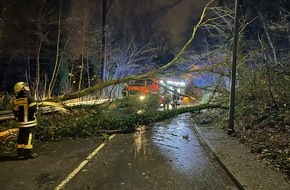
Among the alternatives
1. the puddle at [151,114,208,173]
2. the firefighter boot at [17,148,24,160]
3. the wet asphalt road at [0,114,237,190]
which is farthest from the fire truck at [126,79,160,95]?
the firefighter boot at [17,148,24,160]

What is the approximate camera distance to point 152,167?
6.77m

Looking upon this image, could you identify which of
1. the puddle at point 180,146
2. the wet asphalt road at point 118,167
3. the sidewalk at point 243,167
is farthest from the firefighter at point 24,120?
the sidewalk at point 243,167

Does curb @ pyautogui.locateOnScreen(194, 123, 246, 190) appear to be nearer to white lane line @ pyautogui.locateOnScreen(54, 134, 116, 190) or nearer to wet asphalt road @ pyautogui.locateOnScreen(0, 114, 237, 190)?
wet asphalt road @ pyautogui.locateOnScreen(0, 114, 237, 190)

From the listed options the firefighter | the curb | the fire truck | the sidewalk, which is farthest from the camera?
the fire truck

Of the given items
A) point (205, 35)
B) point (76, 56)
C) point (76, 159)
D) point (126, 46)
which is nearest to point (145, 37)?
point (205, 35)

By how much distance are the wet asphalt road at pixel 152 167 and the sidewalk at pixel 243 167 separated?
20 centimetres

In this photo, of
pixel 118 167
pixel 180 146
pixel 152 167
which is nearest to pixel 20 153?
pixel 118 167

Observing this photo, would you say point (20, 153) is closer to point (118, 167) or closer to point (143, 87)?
point (118, 167)

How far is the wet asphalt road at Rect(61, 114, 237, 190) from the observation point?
18.2 feet

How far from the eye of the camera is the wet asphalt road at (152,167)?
18.2 feet

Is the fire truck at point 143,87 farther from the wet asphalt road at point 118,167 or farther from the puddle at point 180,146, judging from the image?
the wet asphalt road at point 118,167

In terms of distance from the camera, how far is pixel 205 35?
113 ft

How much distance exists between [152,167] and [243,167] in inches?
76.3

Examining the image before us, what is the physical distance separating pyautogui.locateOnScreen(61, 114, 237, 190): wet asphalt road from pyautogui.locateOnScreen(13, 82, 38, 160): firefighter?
1558mm
